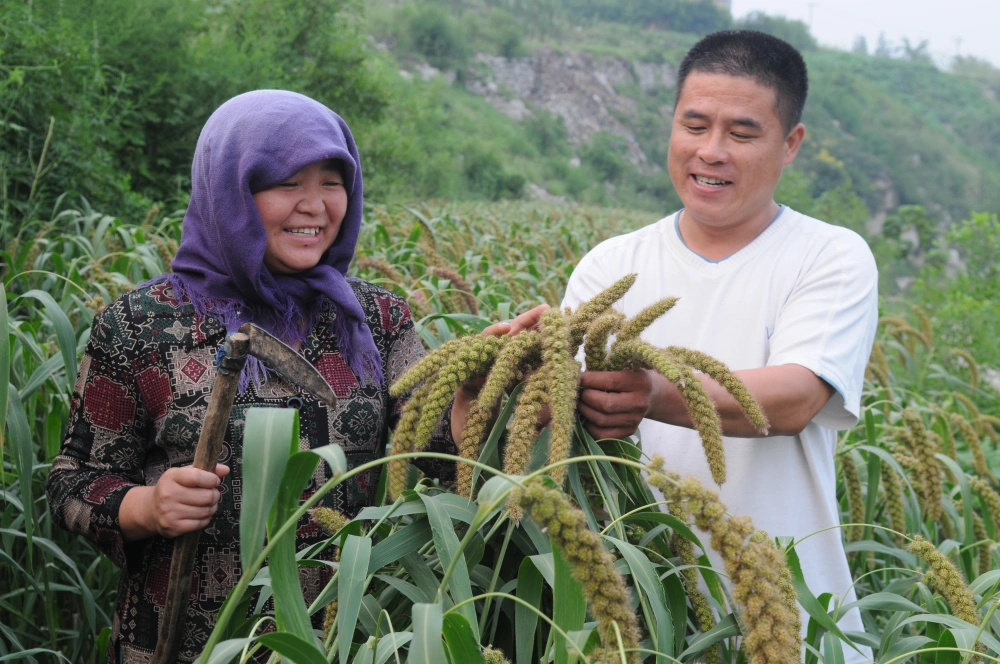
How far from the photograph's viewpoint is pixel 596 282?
6.72ft

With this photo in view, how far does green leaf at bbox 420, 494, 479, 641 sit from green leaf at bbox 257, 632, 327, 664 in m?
0.24

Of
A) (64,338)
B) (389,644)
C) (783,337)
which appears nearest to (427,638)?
(389,644)

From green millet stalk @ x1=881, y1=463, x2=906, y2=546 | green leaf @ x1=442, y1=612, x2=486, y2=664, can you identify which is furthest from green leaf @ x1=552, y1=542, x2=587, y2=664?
green millet stalk @ x1=881, y1=463, x2=906, y2=546

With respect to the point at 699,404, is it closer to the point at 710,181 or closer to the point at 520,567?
the point at 520,567

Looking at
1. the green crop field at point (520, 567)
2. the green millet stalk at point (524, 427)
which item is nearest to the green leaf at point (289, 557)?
the green crop field at point (520, 567)

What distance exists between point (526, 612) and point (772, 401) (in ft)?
2.22

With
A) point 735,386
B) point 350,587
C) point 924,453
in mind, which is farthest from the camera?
point 924,453

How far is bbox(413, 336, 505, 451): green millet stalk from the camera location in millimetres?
1233

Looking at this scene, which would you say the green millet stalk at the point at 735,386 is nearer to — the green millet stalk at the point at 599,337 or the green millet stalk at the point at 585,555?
the green millet stalk at the point at 599,337

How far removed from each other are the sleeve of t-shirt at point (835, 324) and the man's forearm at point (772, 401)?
0.03 metres

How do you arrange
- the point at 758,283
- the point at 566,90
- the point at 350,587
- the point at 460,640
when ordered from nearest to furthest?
the point at 460,640, the point at 350,587, the point at 758,283, the point at 566,90

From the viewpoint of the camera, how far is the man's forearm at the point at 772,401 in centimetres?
158

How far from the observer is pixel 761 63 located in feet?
6.31

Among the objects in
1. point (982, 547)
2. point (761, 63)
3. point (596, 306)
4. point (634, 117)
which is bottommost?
point (982, 547)
